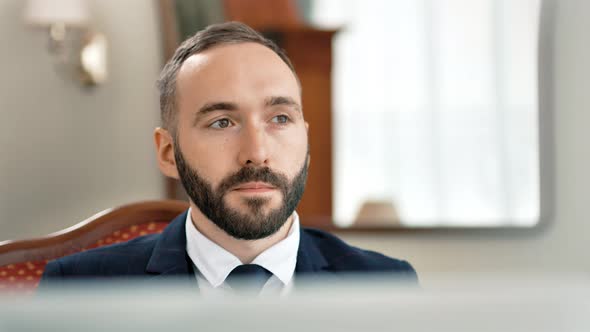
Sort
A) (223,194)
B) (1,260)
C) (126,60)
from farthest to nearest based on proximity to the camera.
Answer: (126,60) < (1,260) < (223,194)

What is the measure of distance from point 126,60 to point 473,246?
1.75 m

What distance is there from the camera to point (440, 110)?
136 inches

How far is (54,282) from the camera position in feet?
3.88

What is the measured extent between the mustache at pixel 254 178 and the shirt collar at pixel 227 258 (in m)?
0.08

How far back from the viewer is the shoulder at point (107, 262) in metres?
1.18

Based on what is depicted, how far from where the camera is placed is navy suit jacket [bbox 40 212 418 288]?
1.11 m

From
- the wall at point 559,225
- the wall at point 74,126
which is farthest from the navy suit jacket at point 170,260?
the wall at point 74,126

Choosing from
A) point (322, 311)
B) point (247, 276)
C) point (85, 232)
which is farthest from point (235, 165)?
point (322, 311)

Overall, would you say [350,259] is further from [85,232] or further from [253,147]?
[85,232]

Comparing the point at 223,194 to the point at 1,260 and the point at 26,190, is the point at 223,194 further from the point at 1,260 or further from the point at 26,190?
the point at 26,190

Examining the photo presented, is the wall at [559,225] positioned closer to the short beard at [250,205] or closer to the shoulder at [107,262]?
the shoulder at [107,262]

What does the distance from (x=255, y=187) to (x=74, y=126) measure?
2729mm

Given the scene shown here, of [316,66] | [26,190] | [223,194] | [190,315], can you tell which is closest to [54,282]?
[223,194]

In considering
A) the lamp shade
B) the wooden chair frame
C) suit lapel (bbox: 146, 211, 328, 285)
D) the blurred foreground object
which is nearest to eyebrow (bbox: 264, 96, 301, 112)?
suit lapel (bbox: 146, 211, 328, 285)
